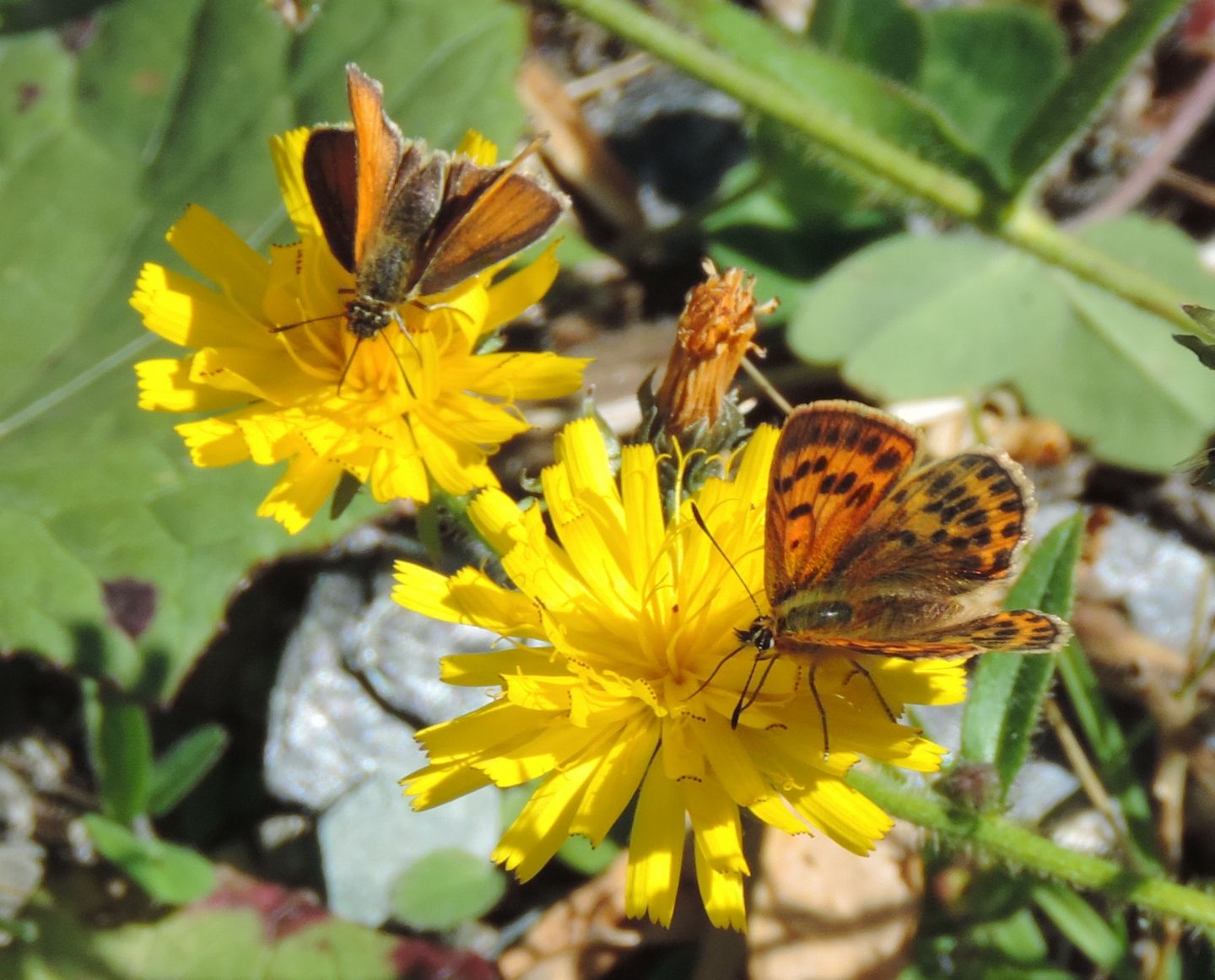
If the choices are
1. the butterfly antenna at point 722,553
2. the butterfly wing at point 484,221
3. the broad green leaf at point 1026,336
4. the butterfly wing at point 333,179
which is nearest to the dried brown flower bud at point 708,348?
the butterfly antenna at point 722,553

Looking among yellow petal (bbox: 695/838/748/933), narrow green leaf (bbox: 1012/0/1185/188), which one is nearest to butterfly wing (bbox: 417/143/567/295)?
yellow petal (bbox: 695/838/748/933)

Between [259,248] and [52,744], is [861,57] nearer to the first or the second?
[259,248]

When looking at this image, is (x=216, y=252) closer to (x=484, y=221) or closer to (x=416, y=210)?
(x=416, y=210)

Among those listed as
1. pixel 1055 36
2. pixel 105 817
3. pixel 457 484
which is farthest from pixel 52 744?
pixel 1055 36

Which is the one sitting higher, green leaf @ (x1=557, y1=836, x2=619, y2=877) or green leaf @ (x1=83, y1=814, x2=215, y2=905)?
green leaf @ (x1=83, y1=814, x2=215, y2=905)

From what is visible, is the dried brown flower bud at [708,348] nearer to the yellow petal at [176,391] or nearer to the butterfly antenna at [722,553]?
the butterfly antenna at [722,553]

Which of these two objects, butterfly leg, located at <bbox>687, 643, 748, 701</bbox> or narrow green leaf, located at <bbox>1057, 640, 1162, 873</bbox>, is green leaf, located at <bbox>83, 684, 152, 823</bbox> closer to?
butterfly leg, located at <bbox>687, 643, 748, 701</bbox>
